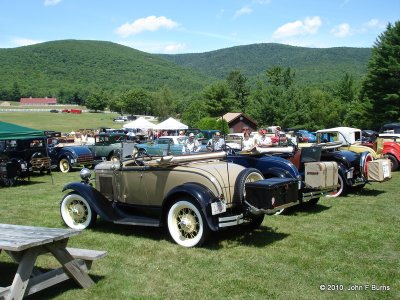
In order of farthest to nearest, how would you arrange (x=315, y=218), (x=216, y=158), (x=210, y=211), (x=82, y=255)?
(x=315, y=218) < (x=216, y=158) < (x=210, y=211) < (x=82, y=255)

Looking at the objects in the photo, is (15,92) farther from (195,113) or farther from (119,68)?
(195,113)

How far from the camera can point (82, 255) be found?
4746 mm

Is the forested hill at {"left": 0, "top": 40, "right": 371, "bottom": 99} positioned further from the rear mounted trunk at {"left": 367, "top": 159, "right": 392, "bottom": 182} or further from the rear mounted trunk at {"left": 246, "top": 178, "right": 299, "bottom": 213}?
the rear mounted trunk at {"left": 246, "top": 178, "right": 299, "bottom": 213}

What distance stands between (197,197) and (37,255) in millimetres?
2354

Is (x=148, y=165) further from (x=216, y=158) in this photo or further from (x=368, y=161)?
(x=368, y=161)

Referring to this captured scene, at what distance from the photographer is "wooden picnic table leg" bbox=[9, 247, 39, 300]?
4.01 m

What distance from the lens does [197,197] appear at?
601 cm

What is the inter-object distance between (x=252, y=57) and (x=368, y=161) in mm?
187399

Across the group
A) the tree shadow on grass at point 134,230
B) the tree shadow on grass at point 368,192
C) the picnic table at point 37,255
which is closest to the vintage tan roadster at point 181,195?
the tree shadow on grass at point 134,230

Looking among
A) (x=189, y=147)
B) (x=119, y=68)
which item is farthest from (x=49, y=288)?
(x=119, y=68)

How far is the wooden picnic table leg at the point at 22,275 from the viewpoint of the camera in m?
4.01

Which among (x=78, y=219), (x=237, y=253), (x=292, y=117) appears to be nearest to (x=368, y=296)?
(x=237, y=253)

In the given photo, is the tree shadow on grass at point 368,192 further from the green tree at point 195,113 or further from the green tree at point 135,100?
the green tree at point 135,100

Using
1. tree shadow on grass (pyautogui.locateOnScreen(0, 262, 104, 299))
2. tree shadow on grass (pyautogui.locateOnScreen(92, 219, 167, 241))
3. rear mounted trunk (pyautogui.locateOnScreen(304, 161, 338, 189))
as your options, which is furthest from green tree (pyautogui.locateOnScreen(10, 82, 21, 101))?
tree shadow on grass (pyautogui.locateOnScreen(0, 262, 104, 299))
